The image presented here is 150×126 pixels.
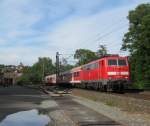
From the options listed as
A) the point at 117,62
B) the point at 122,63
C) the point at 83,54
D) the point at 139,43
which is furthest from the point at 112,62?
the point at 83,54

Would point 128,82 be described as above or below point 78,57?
below

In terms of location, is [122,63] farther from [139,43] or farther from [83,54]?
[83,54]

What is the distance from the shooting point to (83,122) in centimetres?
1594

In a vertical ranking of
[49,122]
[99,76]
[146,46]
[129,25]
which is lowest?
[49,122]

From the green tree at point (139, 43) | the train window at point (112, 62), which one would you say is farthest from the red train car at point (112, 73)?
the green tree at point (139, 43)

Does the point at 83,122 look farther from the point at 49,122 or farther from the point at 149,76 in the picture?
the point at 149,76

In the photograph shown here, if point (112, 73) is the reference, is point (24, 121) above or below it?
below

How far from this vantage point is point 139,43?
2847 inches

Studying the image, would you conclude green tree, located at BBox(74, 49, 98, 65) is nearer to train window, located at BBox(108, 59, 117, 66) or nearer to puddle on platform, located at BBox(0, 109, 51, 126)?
train window, located at BBox(108, 59, 117, 66)

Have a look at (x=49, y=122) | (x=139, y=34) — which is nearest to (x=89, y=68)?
(x=139, y=34)

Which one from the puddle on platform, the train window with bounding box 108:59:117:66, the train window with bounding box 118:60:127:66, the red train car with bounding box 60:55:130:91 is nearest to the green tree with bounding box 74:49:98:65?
the red train car with bounding box 60:55:130:91

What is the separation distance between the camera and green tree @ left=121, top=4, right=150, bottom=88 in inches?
2737

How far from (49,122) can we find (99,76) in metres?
27.5

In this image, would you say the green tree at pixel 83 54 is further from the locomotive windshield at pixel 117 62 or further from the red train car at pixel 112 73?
the locomotive windshield at pixel 117 62
